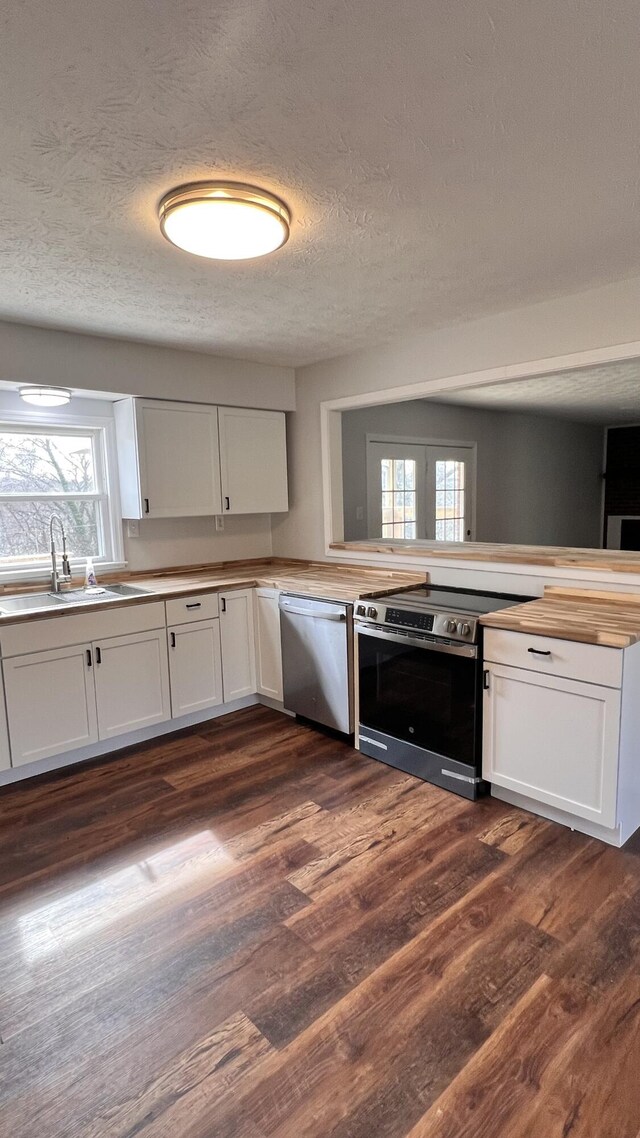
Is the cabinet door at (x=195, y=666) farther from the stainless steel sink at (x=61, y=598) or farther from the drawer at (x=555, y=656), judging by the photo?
the drawer at (x=555, y=656)

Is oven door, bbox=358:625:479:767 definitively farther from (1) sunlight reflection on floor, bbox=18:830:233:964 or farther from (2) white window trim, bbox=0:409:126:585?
(2) white window trim, bbox=0:409:126:585

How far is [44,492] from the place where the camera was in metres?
3.57

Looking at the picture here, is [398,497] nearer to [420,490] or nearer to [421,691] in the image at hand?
[420,490]

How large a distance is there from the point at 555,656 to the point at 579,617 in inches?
9.2

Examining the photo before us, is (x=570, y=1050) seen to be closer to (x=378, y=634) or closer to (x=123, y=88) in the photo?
(x=378, y=634)

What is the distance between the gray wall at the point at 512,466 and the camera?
4.94m

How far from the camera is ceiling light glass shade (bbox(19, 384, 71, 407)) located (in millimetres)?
3201

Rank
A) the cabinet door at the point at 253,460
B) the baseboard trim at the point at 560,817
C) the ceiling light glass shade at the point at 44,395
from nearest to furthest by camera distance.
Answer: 1. the baseboard trim at the point at 560,817
2. the ceiling light glass shade at the point at 44,395
3. the cabinet door at the point at 253,460

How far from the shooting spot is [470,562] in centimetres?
339

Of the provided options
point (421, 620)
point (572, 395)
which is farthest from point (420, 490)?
point (421, 620)

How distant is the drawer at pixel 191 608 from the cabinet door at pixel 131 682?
11 centimetres

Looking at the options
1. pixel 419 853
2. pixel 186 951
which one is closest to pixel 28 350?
pixel 186 951

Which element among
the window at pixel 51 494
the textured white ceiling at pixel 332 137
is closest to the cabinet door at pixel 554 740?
the textured white ceiling at pixel 332 137

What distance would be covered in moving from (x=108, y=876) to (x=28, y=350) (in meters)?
2.59
